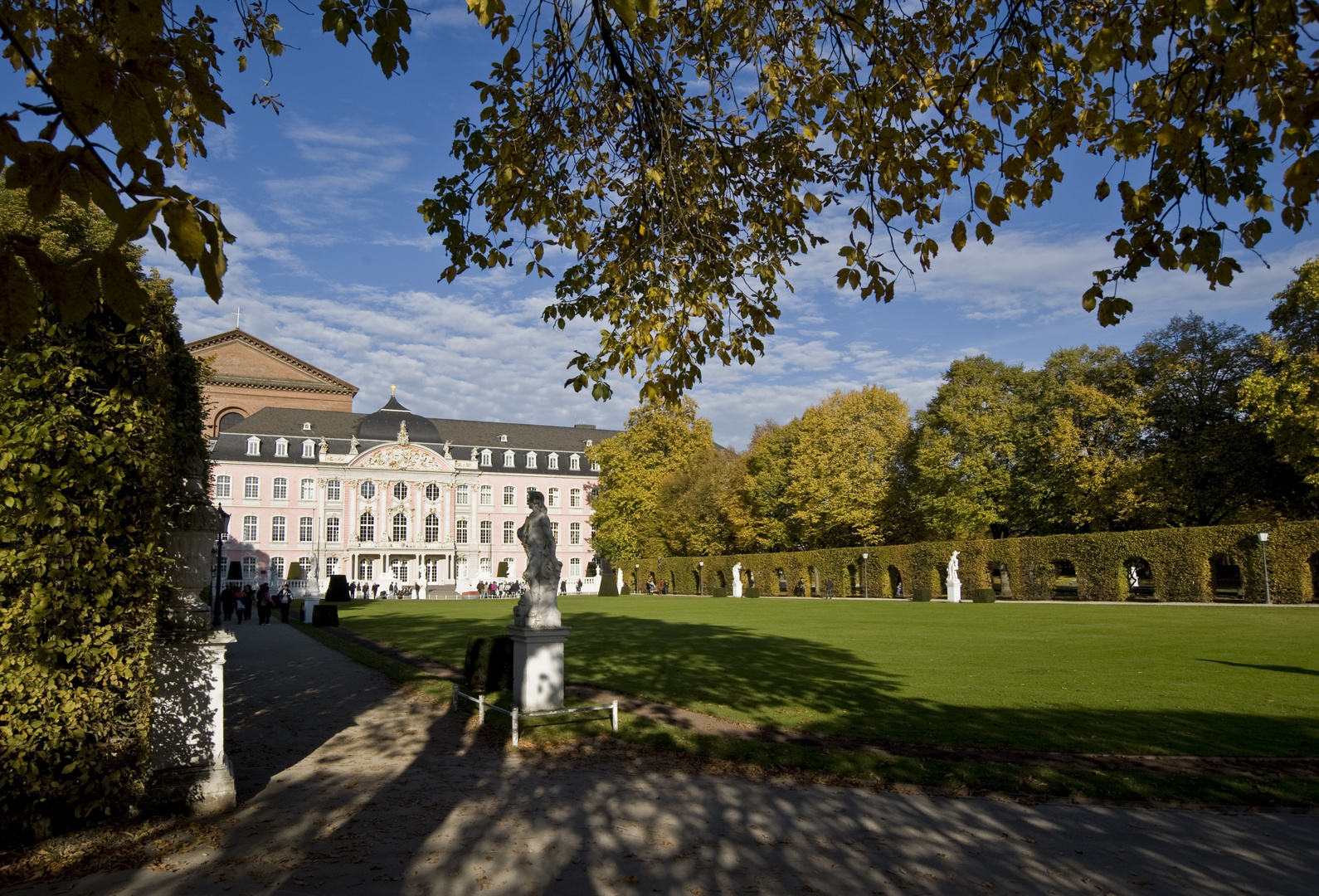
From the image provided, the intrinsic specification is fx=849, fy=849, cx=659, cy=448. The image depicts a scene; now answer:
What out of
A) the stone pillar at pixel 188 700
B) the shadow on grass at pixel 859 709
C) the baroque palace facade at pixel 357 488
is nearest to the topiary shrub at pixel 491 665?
the shadow on grass at pixel 859 709

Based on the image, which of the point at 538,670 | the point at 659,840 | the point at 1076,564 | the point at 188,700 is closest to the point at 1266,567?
the point at 1076,564

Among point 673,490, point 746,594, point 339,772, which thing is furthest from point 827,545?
point 339,772

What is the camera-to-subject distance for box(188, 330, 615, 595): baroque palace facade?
64.9 metres

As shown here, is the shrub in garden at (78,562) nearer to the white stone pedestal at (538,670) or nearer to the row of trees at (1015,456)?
the white stone pedestal at (538,670)

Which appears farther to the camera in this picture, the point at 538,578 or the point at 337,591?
the point at 337,591

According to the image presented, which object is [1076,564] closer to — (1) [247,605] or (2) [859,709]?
(2) [859,709]

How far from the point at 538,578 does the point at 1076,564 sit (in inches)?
1216

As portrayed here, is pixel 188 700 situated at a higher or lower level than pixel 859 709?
higher

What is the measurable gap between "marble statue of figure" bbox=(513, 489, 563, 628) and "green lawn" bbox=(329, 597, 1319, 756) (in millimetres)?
2202

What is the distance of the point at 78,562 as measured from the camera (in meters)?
5.77

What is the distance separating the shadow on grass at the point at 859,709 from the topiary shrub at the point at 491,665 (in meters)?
1.39

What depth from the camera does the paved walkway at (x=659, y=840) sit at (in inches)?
201

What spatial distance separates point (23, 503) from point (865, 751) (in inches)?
287

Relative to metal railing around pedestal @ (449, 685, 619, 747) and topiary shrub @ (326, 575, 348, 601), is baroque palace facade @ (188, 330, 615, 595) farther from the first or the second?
metal railing around pedestal @ (449, 685, 619, 747)
